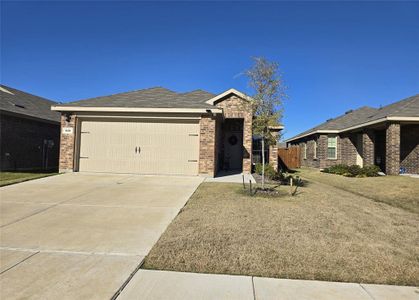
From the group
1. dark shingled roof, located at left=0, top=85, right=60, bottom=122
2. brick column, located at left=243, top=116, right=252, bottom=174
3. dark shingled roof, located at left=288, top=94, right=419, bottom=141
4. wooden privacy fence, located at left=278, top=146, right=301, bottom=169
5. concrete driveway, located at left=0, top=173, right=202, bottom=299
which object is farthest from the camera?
wooden privacy fence, located at left=278, top=146, right=301, bottom=169

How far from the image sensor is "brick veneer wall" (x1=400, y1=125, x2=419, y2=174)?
16656 mm

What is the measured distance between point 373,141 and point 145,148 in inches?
586

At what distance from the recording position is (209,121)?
1344 centimetres

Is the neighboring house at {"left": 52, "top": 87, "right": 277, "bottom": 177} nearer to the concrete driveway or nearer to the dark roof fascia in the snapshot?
the dark roof fascia

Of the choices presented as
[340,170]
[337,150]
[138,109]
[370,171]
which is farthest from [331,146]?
[138,109]

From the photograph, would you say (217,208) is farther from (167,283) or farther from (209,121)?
(209,121)

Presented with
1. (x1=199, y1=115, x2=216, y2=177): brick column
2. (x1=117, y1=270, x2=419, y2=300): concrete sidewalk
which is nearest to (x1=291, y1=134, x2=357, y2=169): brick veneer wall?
(x1=199, y1=115, x2=216, y2=177): brick column

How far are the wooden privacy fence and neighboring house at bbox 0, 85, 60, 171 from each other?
59.0ft

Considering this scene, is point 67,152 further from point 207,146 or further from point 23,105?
point 23,105

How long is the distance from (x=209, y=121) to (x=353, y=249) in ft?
30.9

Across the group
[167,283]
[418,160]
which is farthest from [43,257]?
[418,160]

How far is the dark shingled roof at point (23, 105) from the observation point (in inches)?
639

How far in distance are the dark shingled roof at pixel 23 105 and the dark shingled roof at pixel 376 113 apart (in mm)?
19763

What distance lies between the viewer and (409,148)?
55.3 ft
